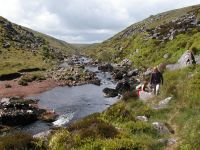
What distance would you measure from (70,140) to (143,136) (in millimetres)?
4290

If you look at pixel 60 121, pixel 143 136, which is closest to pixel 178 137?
pixel 143 136

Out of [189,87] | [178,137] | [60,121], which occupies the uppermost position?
[189,87]

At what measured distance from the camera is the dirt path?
71.6m

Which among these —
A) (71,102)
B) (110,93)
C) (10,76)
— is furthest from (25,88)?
(110,93)

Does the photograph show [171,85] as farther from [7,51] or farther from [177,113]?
[7,51]

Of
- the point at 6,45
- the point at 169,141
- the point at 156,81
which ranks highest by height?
the point at 6,45

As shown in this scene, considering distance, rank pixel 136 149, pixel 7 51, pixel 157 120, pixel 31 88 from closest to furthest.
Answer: pixel 136 149
pixel 157 120
pixel 31 88
pixel 7 51

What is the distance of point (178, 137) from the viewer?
2083cm

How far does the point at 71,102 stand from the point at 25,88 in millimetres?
20011

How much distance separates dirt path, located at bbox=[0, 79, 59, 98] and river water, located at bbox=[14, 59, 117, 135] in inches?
113

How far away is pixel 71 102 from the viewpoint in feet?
201

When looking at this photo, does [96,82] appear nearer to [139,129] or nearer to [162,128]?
[162,128]

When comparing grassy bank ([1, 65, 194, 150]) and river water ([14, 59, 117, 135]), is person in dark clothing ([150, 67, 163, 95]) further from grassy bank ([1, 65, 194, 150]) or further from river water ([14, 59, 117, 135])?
river water ([14, 59, 117, 135])

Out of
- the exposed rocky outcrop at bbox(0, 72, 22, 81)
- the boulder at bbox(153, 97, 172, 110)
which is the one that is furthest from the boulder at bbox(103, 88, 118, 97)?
the boulder at bbox(153, 97, 172, 110)
